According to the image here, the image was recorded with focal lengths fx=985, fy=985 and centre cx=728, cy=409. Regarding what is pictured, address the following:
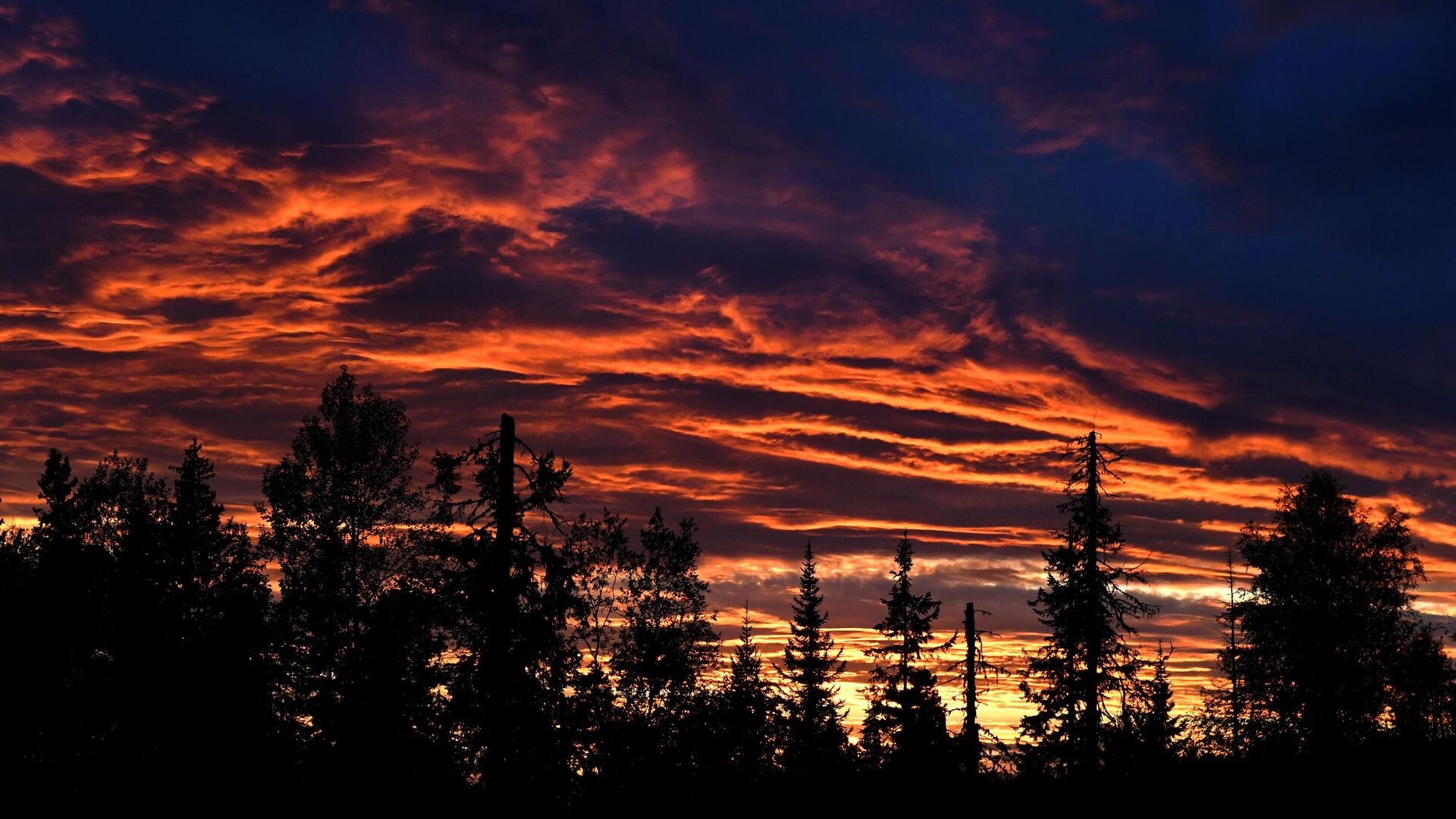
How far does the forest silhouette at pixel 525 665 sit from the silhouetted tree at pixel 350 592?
9 centimetres

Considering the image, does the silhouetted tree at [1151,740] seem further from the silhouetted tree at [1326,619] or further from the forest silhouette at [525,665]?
the silhouetted tree at [1326,619]

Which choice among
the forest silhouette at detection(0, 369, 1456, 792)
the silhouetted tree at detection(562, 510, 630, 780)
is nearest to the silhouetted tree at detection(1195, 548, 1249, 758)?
the forest silhouette at detection(0, 369, 1456, 792)

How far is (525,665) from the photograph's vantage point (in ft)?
71.1

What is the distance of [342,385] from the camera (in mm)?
33125

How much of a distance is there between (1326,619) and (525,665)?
114 ft

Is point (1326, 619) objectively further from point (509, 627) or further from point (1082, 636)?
point (509, 627)

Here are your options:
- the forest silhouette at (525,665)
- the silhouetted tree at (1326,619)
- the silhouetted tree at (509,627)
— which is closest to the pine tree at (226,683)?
the forest silhouette at (525,665)

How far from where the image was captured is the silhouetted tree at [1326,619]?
40.1 meters

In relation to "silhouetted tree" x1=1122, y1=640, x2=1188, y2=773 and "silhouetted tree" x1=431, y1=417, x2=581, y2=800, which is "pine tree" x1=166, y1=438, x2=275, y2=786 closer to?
"silhouetted tree" x1=431, y1=417, x2=581, y2=800

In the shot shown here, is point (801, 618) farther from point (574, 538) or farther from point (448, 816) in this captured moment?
point (448, 816)

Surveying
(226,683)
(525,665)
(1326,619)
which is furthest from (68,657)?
(1326,619)

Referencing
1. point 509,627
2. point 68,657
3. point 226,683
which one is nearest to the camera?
point 509,627

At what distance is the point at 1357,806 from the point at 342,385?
3024 cm

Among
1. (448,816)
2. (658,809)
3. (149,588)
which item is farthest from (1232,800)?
(149,588)
